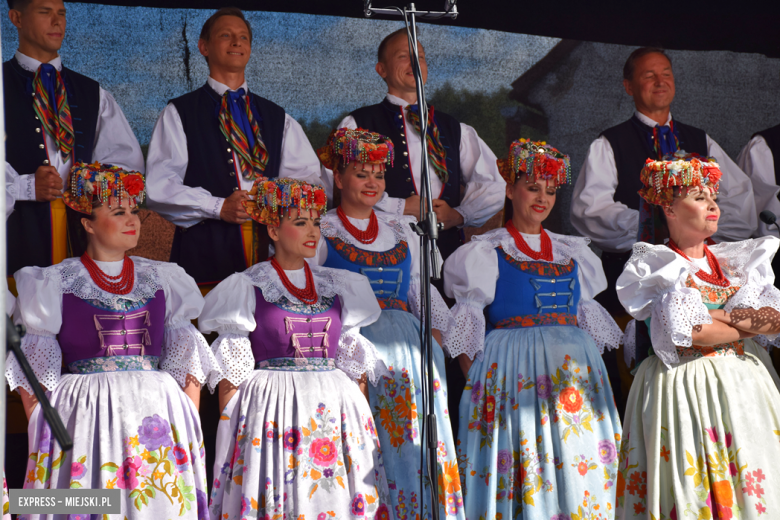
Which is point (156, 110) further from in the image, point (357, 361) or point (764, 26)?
point (764, 26)

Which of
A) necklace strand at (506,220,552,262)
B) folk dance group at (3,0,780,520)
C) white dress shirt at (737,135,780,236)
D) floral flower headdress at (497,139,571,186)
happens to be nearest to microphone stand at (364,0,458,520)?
folk dance group at (3,0,780,520)

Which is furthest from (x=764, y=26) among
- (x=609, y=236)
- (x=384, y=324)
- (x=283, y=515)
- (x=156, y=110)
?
(x=283, y=515)

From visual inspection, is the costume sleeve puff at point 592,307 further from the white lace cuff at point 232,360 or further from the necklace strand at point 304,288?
the white lace cuff at point 232,360

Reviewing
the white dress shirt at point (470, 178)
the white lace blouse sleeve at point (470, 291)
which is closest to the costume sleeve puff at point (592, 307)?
the white lace blouse sleeve at point (470, 291)

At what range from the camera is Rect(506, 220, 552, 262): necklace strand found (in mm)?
4293

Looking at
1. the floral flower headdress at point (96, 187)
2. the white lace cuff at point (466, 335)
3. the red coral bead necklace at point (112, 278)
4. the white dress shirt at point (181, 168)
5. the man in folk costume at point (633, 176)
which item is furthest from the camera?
the man in folk costume at point (633, 176)

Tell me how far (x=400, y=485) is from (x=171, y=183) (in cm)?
175

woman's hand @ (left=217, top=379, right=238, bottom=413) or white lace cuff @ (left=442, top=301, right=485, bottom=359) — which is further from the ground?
white lace cuff @ (left=442, top=301, right=485, bottom=359)

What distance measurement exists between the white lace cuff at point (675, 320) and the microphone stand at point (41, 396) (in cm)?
215

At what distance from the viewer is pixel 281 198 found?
12.7ft

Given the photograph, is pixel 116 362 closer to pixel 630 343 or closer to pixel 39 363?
pixel 39 363

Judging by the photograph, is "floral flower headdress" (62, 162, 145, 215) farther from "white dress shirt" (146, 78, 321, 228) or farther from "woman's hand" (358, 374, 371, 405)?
"woman's hand" (358, 374, 371, 405)

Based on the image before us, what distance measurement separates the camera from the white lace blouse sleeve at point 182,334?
11.8ft

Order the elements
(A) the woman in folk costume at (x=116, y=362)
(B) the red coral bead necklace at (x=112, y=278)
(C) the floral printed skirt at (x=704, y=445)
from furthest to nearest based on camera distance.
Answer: (B) the red coral bead necklace at (x=112, y=278), (A) the woman in folk costume at (x=116, y=362), (C) the floral printed skirt at (x=704, y=445)
